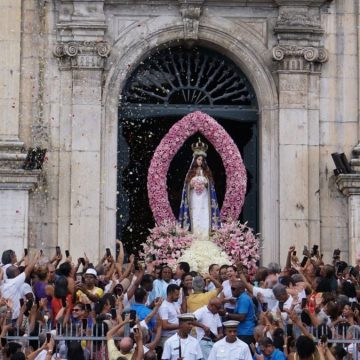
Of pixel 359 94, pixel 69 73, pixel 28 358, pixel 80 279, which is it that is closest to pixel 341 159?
pixel 359 94

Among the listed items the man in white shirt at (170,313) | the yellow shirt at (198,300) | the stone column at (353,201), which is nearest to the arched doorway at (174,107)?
the stone column at (353,201)

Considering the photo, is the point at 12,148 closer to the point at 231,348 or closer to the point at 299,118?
the point at 299,118

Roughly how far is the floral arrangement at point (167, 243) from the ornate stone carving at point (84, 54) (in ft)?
10.9

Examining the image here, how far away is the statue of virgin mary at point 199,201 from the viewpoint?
100 ft

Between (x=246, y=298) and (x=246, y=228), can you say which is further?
(x=246, y=228)

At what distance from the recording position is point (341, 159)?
3012 centimetres

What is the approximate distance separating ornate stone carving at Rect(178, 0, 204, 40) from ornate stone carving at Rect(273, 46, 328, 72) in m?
1.59

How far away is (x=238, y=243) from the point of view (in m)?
30.1

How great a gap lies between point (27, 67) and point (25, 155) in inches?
73.6

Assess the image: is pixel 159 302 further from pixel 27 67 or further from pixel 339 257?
pixel 27 67

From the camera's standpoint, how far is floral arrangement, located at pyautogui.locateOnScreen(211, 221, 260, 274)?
98.3ft

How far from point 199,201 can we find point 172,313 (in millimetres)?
8148

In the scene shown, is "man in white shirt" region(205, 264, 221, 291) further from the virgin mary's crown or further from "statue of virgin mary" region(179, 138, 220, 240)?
the virgin mary's crown

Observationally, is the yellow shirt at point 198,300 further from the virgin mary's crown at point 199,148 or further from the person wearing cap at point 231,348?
the virgin mary's crown at point 199,148
